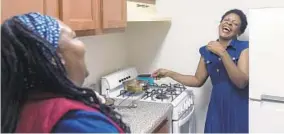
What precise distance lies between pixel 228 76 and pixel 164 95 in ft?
1.62

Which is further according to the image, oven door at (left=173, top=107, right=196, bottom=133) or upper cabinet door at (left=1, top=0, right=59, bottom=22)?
oven door at (left=173, top=107, right=196, bottom=133)

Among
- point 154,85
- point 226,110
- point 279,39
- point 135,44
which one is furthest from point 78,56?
point 135,44

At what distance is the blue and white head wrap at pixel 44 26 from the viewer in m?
0.76

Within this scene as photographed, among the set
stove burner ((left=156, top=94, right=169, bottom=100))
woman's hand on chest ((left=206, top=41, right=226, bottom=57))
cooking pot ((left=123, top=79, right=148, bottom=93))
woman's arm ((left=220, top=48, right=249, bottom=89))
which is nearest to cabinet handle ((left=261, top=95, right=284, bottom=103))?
woman's arm ((left=220, top=48, right=249, bottom=89))

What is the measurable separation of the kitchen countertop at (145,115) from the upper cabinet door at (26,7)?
2.47ft

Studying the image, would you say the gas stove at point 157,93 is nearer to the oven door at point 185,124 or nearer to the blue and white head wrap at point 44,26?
the oven door at point 185,124

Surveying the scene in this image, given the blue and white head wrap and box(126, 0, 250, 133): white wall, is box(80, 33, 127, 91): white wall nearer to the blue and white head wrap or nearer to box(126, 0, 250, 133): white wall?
box(126, 0, 250, 133): white wall

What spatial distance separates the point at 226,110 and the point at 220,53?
1.46 ft

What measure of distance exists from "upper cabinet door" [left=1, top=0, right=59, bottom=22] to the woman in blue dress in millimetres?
1378

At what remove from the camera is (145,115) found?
2.07m

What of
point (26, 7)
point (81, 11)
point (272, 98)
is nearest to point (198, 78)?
point (272, 98)

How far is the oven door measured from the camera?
7.66ft

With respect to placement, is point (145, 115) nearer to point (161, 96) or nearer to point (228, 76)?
point (161, 96)

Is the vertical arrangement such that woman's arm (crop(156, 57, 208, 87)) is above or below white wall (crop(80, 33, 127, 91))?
below
